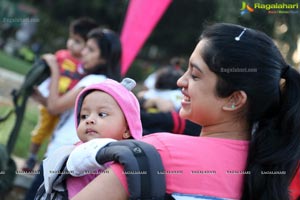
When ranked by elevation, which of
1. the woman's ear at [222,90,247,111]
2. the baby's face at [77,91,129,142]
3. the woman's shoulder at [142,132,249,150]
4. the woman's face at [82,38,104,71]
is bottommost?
the woman's face at [82,38,104,71]

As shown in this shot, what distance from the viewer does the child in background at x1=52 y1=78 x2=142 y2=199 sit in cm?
195

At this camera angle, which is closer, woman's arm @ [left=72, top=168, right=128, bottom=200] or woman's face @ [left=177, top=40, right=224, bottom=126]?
woman's arm @ [left=72, top=168, right=128, bottom=200]

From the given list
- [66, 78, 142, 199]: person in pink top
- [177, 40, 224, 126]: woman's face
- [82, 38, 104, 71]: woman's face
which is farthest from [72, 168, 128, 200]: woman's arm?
[82, 38, 104, 71]: woman's face

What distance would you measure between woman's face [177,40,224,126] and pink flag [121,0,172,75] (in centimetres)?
310

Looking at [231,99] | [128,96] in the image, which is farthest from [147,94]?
[231,99]

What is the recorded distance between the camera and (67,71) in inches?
163

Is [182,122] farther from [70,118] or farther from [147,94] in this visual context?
[147,94]

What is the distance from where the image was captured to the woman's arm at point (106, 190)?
4.80ft

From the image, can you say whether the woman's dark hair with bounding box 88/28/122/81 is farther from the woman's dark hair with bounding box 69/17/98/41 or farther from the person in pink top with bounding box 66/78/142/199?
the person in pink top with bounding box 66/78/142/199

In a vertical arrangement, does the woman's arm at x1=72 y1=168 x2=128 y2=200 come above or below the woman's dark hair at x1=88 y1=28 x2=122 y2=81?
above

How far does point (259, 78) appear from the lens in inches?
65.4

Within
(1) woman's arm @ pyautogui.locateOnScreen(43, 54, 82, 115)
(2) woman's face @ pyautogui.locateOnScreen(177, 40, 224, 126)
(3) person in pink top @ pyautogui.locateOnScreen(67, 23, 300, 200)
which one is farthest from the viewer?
(1) woman's arm @ pyautogui.locateOnScreen(43, 54, 82, 115)

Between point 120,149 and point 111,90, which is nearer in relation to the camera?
point 120,149

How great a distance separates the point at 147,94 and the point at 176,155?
3.39 meters
